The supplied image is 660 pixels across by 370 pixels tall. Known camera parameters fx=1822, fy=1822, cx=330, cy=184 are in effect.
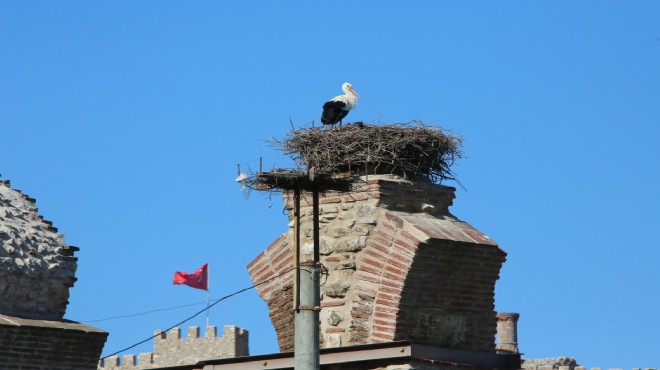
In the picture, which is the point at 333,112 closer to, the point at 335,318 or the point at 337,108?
the point at 337,108

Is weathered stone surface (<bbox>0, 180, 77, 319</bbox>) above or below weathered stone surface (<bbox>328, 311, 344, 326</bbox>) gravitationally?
above

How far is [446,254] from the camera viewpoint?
16422 millimetres

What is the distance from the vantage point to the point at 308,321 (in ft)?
42.1

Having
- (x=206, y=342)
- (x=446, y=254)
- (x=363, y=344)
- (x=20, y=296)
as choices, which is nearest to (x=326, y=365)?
(x=363, y=344)

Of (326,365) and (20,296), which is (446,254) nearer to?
(326,365)

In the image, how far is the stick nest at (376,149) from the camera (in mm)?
17219

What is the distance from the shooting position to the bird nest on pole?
56.5 ft

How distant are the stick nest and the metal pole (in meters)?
4.10

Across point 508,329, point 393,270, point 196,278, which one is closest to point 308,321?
point 393,270

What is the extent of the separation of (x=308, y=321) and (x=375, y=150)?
4.60m

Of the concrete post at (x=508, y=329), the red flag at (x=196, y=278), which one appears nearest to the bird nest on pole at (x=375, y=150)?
the concrete post at (x=508, y=329)

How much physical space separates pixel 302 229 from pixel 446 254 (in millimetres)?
1515

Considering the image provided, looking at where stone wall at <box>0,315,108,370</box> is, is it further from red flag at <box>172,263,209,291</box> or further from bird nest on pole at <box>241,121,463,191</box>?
red flag at <box>172,263,209,291</box>

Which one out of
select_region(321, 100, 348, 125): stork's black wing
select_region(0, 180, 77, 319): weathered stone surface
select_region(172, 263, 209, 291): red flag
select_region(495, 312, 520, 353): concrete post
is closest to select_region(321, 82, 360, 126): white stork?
select_region(321, 100, 348, 125): stork's black wing
